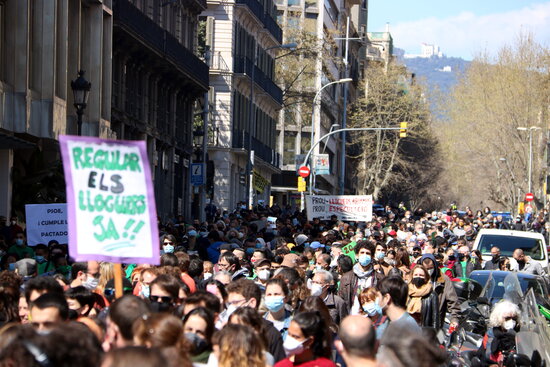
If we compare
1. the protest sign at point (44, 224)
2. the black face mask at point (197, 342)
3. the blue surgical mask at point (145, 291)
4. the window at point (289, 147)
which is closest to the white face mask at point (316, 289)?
the blue surgical mask at point (145, 291)

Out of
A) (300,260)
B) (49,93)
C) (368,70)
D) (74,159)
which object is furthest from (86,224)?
(368,70)

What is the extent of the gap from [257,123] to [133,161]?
177 ft

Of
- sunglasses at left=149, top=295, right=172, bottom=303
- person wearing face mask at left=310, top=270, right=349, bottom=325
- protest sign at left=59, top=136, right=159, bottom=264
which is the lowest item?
person wearing face mask at left=310, top=270, right=349, bottom=325

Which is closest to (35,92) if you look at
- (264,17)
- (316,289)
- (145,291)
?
(316,289)

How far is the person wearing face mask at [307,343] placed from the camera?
8.17 metres

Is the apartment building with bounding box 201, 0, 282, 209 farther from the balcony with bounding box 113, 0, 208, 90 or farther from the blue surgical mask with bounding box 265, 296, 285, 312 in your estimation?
the blue surgical mask with bounding box 265, 296, 285, 312

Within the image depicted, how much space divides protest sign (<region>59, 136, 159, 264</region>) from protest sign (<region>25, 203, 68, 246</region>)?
10.00 meters

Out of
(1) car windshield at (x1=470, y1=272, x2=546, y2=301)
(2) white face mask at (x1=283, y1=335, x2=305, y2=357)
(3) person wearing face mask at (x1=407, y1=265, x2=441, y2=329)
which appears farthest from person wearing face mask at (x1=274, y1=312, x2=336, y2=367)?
(1) car windshield at (x1=470, y1=272, x2=546, y2=301)

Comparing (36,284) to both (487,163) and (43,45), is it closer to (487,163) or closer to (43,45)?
(43,45)

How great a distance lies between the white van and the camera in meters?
27.5

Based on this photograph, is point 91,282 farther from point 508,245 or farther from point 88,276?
point 508,245

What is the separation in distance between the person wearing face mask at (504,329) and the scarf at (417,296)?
5.51 ft

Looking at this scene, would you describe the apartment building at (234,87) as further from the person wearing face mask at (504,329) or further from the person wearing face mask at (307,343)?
the person wearing face mask at (307,343)

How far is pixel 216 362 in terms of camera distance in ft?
24.4
